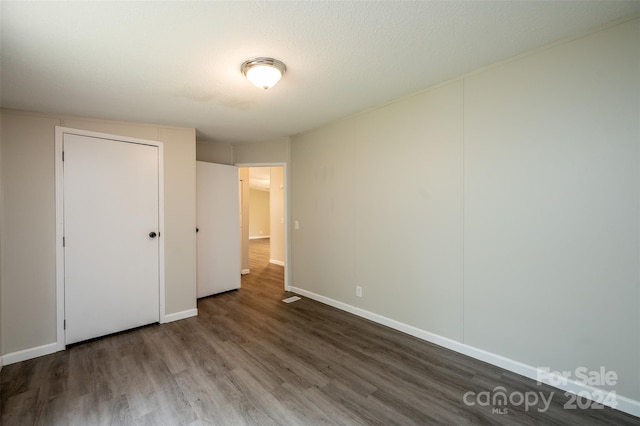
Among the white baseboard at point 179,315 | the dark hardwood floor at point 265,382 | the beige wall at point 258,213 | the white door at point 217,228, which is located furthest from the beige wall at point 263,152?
the beige wall at point 258,213

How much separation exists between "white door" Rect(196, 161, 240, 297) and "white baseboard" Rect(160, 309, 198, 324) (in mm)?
599

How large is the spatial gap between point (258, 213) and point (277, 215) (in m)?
6.09

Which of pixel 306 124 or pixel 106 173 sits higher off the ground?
pixel 306 124

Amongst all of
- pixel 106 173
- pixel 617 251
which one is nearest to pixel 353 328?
pixel 617 251

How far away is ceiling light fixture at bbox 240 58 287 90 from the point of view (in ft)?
6.23

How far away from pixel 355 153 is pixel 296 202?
133 cm

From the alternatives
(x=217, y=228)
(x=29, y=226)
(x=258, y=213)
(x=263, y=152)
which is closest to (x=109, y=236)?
(x=29, y=226)

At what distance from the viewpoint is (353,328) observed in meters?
2.96

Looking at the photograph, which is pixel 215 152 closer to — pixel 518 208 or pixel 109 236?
pixel 109 236

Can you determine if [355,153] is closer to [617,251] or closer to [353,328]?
[353,328]

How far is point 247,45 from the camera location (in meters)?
1.74

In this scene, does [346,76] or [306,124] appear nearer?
[346,76]

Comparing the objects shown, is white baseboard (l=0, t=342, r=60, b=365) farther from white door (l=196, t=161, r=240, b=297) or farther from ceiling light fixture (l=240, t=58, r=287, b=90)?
ceiling light fixture (l=240, t=58, r=287, b=90)

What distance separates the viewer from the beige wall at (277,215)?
6387 millimetres
